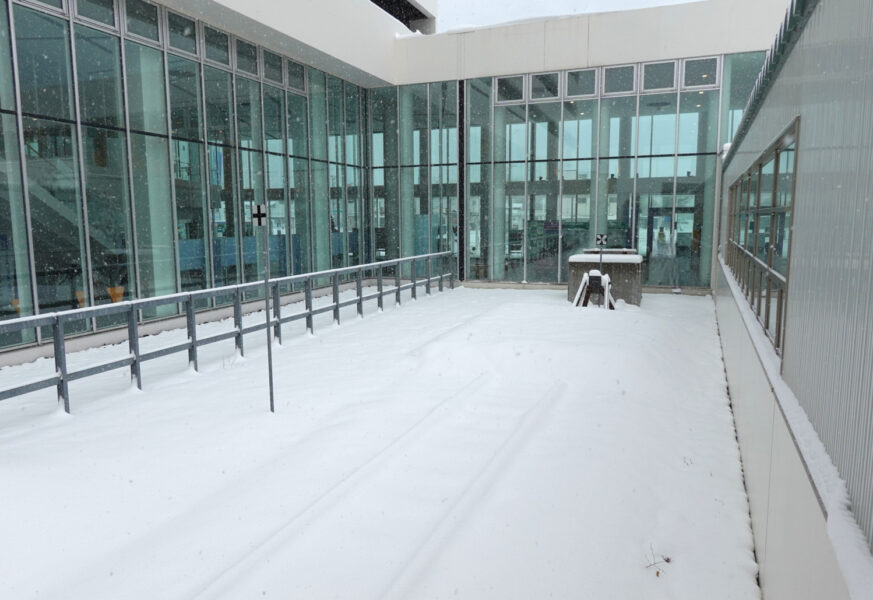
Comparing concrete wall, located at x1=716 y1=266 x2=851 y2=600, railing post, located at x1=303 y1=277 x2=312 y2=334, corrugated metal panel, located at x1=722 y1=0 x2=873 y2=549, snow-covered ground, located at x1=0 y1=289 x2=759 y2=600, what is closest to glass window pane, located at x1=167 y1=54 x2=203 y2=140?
railing post, located at x1=303 y1=277 x2=312 y2=334

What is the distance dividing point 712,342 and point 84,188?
1196cm

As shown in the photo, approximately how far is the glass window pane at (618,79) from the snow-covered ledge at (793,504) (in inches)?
596

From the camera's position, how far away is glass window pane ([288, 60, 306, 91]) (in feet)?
57.4

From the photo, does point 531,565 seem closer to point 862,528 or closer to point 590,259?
point 862,528

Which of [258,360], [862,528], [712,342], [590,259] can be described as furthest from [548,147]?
[862,528]

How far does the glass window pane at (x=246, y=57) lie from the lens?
15.5 metres

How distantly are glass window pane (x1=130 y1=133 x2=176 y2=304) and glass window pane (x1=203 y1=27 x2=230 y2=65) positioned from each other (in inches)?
108

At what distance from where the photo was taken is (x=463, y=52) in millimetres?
20344

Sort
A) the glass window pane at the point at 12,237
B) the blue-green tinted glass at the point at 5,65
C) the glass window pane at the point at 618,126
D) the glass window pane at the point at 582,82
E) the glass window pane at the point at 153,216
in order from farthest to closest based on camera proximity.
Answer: the glass window pane at the point at 582,82 → the glass window pane at the point at 618,126 → the glass window pane at the point at 153,216 → the glass window pane at the point at 12,237 → the blue-green tinted glass at the point at 5,65

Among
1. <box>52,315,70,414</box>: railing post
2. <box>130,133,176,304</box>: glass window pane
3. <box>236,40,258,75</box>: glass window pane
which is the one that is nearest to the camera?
<box>52,315,70,414</box>: railing post

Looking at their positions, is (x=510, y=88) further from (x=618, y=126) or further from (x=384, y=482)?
(x=384, y=482)

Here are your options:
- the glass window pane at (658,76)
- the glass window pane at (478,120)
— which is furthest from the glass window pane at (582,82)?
the glass window pane at (478,120)

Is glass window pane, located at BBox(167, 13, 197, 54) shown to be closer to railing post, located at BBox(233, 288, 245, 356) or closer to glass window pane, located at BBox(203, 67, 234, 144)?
glass window pane, located at BBox(203, 67, 234, 144)

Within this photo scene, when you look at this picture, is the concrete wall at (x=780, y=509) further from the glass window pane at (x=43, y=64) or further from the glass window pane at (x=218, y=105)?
the glass window pane at (x=218, y=105)
